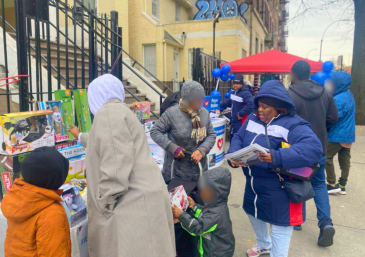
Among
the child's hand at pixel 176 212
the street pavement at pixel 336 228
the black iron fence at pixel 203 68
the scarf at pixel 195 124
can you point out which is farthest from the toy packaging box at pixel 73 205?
the black iron fence at pixel 203 68

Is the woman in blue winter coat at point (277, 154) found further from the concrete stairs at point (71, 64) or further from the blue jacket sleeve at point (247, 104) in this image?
the blue jacket sleeve at point (247, 104)

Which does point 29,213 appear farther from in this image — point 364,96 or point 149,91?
point 364,96

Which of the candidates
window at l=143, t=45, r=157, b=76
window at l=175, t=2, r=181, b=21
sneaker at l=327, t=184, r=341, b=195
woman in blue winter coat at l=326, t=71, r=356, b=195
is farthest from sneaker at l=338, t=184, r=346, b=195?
window at l=175, t=2, r=181, b=21

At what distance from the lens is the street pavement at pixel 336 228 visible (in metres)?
3.28

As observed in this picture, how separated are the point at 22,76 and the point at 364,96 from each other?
10.3 metres

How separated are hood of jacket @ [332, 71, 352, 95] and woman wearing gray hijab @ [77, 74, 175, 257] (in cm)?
378

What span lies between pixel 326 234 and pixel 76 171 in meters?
2.84

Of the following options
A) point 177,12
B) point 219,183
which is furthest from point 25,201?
point 177,12

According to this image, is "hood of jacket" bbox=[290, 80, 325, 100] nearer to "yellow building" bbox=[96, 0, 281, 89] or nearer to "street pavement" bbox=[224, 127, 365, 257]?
"street pavement" bbox=[224, 127, 365, 257]

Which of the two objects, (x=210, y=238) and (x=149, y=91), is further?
(x=149, y=91)

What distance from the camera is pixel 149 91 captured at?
8305 millimetres

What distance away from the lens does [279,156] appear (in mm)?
2326

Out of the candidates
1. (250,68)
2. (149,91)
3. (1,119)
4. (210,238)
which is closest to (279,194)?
(210,238)

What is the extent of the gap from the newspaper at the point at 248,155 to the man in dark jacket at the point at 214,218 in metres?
0.15
